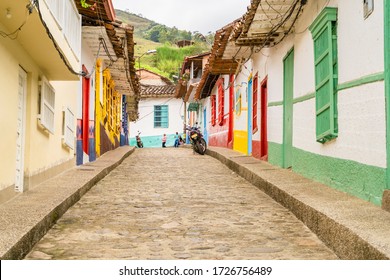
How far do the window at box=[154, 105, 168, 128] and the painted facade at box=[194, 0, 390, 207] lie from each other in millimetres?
27514

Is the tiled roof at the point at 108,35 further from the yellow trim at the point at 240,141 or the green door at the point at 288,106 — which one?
the yellow trim at the point at 240,141

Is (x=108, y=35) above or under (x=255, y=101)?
above

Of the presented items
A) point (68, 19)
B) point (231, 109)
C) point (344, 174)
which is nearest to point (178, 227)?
point (344, 174)

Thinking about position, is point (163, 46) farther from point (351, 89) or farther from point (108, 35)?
point (351, 89)

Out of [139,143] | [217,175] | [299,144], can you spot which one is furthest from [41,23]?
[139,143]

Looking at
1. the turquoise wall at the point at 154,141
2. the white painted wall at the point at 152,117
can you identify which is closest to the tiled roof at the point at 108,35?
the white painted wall at the point at 152,117

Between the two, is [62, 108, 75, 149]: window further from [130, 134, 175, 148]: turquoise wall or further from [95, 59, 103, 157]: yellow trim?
[130, 134, 175, 148]: turquoise wall

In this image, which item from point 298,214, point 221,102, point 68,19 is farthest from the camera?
point 221,102

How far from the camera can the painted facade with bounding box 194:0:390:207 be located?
18.2ft

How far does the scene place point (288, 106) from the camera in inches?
410

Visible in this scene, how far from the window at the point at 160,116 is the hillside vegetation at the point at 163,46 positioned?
3.91 metres

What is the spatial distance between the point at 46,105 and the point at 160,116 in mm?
32164

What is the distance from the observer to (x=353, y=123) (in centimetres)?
630

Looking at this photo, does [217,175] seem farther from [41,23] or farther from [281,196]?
[41,23]
